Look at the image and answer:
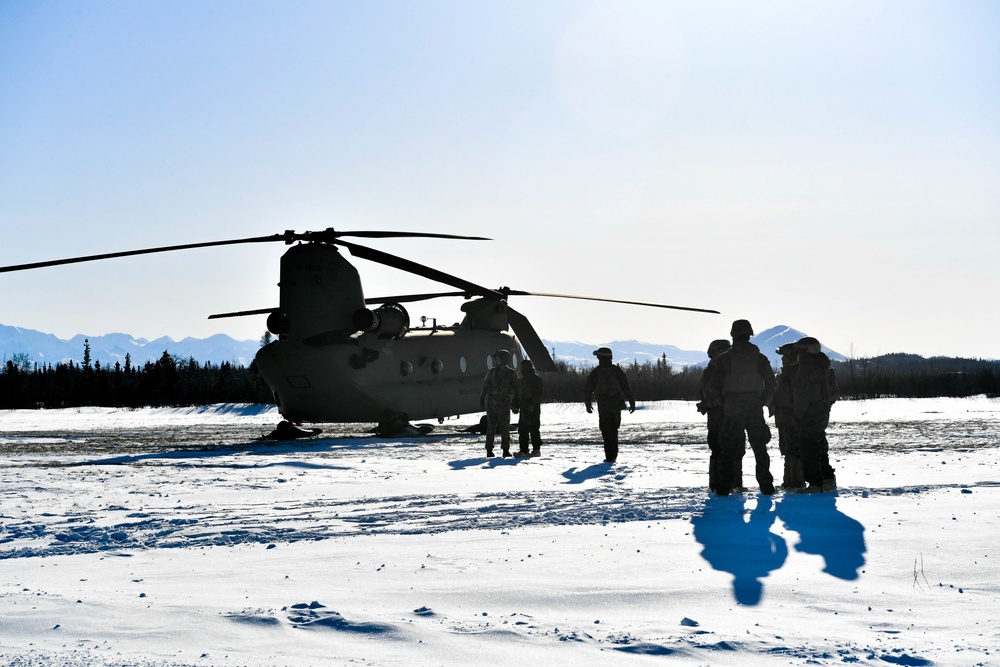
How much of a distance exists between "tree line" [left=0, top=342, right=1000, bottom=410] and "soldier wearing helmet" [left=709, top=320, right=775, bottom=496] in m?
27.2

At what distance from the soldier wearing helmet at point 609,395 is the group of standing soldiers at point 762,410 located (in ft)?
12.2

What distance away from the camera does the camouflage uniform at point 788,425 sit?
35.9ft

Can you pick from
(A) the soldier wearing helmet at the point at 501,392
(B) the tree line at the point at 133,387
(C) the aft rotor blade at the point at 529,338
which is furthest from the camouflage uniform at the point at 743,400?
(B) the tree line at the point at 133,387

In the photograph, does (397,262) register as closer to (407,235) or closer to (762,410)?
(407,235)

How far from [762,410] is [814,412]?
0.60 meters

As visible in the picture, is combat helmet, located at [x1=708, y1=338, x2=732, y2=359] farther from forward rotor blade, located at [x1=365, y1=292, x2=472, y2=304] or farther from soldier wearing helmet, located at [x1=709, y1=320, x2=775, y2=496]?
forward rotor blade, located at [x1=365, y1=292, x2=472, y2=304]

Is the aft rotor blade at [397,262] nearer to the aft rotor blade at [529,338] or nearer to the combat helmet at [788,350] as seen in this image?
the aft rotor blade at [529,338]

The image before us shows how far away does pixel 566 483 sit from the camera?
11.6 metres

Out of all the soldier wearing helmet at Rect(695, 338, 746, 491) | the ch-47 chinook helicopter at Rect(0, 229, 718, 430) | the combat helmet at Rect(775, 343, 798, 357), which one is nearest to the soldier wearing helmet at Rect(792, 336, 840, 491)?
the combat helmet at Rect(775, 343, 798, 357)

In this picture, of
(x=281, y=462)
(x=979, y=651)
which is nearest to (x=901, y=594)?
(x=979, y=651)

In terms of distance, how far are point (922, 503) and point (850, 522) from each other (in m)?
1.47

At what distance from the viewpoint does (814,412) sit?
10.8m

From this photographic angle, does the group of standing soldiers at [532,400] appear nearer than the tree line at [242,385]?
Yes

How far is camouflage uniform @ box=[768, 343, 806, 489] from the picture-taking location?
35.9 ft
